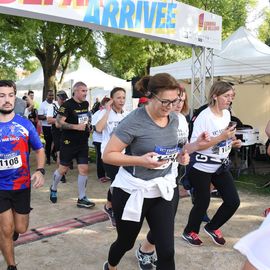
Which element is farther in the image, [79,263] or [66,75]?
[66,75]

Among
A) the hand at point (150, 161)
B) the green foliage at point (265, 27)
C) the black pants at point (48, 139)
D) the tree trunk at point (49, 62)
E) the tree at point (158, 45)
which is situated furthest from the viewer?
the green foliage at point (265, 27)

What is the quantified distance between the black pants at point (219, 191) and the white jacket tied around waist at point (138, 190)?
1228mm

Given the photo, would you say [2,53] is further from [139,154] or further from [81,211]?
[139,154]

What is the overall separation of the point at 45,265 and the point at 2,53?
15.4 metres

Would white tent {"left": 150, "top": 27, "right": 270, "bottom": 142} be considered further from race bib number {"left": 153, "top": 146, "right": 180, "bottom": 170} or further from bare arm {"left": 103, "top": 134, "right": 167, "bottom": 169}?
bare arm {"left": 103, "top": 134, "right": 167, "bottom": 169}

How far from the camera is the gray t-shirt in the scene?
285 centimetres

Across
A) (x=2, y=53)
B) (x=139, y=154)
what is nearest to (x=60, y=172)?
(x=139, y=154)

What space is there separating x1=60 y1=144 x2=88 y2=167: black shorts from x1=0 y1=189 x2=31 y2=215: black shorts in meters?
2.33

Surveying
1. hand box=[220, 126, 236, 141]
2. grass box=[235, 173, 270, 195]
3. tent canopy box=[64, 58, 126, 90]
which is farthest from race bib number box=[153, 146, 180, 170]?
tent canopy box=[64, 58, 126, 90]

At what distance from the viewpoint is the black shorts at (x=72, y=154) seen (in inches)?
230

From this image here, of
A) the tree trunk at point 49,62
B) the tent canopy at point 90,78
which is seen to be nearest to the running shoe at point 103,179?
the tree trunk at point 49,62

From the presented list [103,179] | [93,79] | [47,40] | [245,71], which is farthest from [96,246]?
[93,79]

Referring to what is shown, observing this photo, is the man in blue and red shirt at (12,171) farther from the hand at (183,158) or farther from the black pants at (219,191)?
the black pants at (219,191)

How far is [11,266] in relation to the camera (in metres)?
3.45
